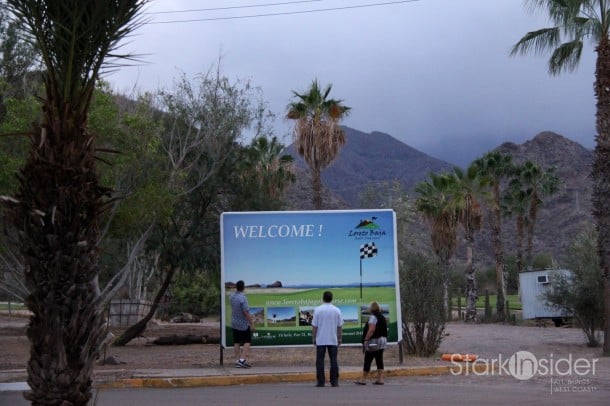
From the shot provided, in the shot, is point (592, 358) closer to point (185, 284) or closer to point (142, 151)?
point (142, 151)

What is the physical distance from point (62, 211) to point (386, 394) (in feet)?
27.2

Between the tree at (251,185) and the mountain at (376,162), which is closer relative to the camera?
the tree at (251,185)

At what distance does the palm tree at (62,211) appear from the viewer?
266 inches

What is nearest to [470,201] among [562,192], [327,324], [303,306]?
[303,306]

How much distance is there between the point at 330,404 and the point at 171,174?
41.2 ft

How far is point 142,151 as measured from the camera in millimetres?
20922

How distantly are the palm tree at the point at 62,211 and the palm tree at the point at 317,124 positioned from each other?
99.6 ft

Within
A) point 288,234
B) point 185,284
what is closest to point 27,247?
point 288,234

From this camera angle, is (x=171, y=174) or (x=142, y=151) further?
(x=171, y=174)

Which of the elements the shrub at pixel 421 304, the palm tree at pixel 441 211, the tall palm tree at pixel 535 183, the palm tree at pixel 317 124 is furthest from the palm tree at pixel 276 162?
the tall palm tree at pixel 535 183

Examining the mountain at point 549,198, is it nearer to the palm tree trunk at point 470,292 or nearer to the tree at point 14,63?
the palm tree trunk at point 470,292

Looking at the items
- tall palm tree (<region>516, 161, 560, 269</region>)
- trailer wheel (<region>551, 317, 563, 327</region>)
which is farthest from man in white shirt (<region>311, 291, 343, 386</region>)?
tall palm tree (<region>516, 161, 560, 269</region>)

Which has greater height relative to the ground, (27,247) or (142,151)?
(142,151)

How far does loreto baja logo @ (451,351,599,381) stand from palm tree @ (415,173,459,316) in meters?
29.5
